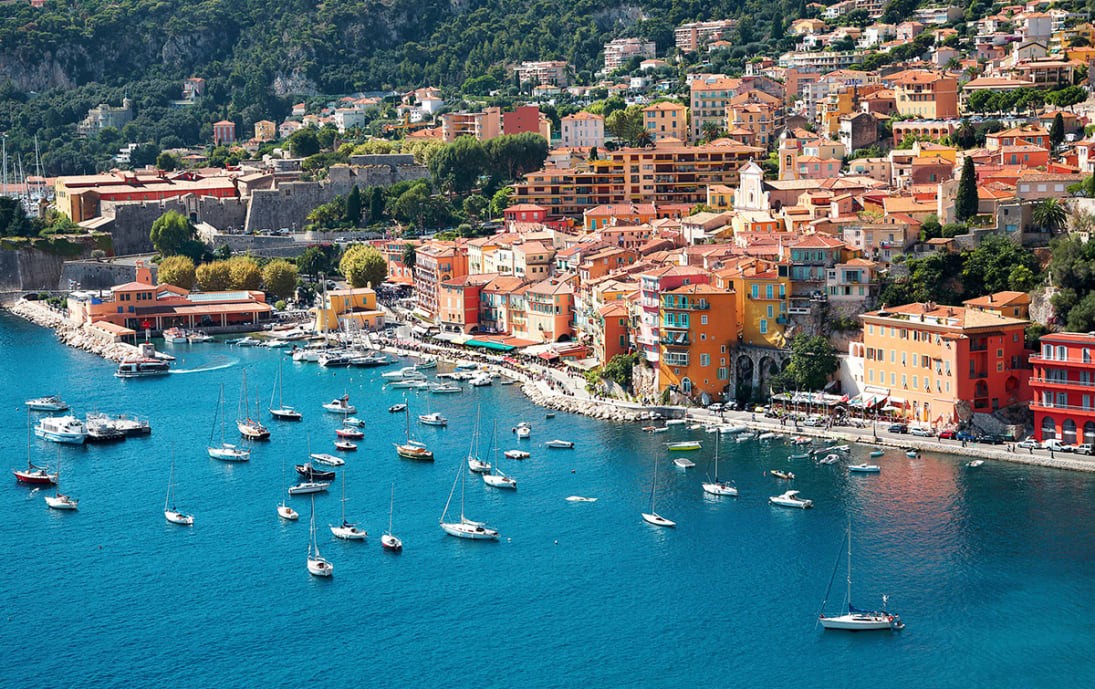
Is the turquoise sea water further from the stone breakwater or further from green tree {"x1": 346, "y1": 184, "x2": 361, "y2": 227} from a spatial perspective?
green tree {"x1": 346, "y1": 184, "x2": 361, "y2": 227}

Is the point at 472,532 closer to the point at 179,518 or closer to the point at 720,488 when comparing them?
the point at 720,488

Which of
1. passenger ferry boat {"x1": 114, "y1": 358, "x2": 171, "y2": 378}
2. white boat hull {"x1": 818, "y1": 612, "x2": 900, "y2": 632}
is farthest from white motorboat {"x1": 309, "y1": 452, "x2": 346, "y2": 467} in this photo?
white boat hull {"x1": 818, "y1": 612, "x2": 900, "y2": 632}

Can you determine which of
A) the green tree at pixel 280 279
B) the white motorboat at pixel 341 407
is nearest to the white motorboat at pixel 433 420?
the white motorboat at pixel 341 407

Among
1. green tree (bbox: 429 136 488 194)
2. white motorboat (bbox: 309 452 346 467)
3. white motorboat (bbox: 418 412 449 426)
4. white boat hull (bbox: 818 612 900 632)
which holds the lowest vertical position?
white boat hull (bbox: 818 612 900 632)

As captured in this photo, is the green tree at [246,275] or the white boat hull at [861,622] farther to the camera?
the green tree at [246,275]

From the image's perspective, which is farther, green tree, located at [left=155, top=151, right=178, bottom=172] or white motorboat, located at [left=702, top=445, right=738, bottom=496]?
green tree, located at [left=155, top=151, right=178, bottom=172]

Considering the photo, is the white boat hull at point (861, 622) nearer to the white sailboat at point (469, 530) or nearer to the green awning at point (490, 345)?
the white sailboat at point (469, 530)
